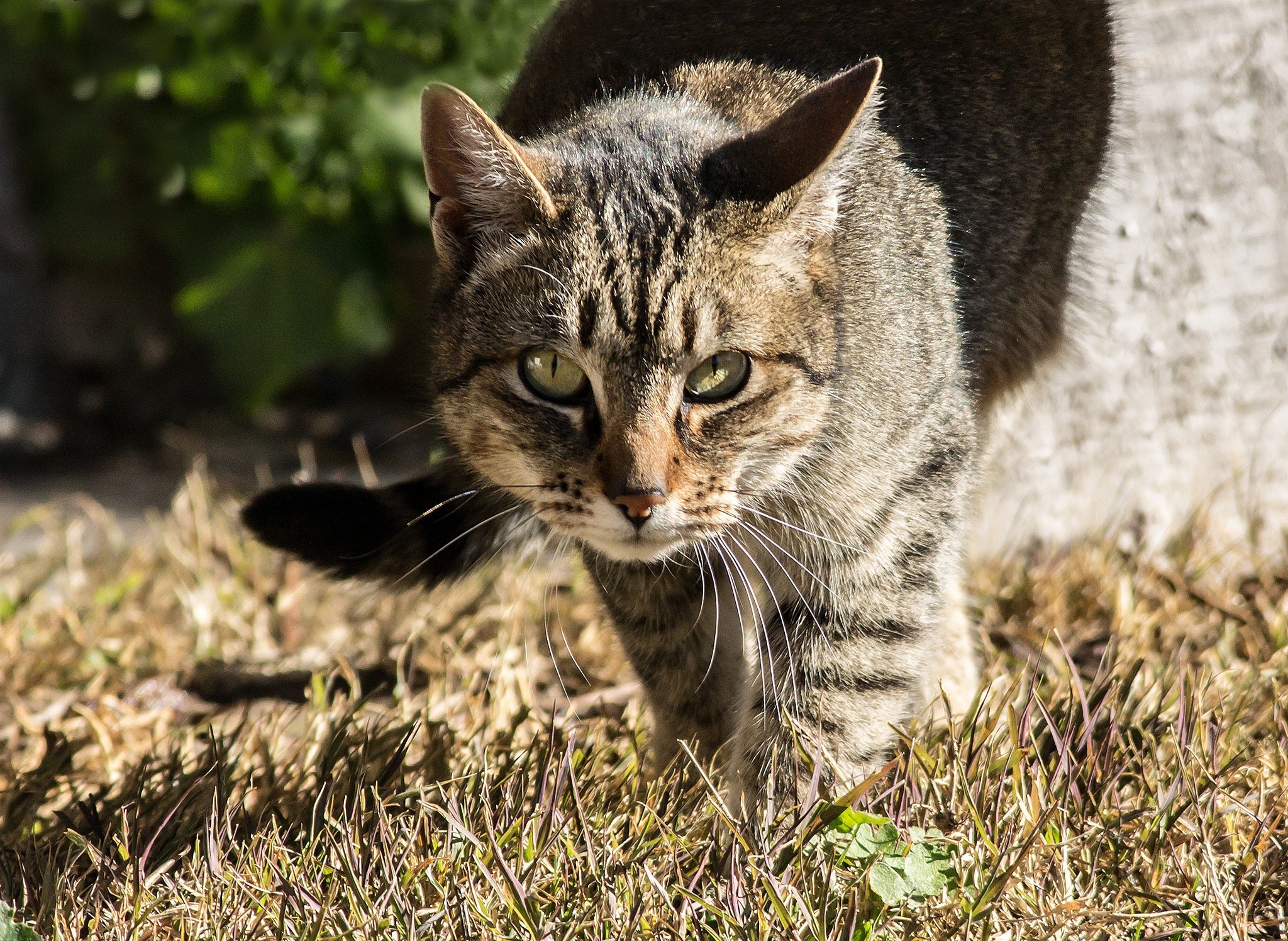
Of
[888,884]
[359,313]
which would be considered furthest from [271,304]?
[888,884]

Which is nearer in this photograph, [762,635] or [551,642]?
[762,635]

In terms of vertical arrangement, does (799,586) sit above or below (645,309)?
below

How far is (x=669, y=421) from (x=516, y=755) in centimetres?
79

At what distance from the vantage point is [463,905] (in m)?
1.97

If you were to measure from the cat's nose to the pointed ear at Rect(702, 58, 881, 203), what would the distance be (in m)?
0.51

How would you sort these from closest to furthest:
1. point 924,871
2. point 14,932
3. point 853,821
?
point 14,932 < point 924,871 < point 853,821

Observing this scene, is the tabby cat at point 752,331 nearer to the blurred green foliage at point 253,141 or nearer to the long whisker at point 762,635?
the long whisker at point 762,635

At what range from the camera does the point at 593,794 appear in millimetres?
2348

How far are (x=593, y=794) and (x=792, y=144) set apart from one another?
45.9 inches

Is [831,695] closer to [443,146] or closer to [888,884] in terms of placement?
[888,884]

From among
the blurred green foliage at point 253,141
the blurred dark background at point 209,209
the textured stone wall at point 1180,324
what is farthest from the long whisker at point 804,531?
the blurred green foliage at point 253,141

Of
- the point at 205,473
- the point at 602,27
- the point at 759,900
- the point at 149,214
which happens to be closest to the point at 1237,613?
the point at 759,900

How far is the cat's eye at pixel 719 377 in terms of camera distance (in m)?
2.13

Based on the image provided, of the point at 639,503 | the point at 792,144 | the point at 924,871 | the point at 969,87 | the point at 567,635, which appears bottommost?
the point at 567,635
